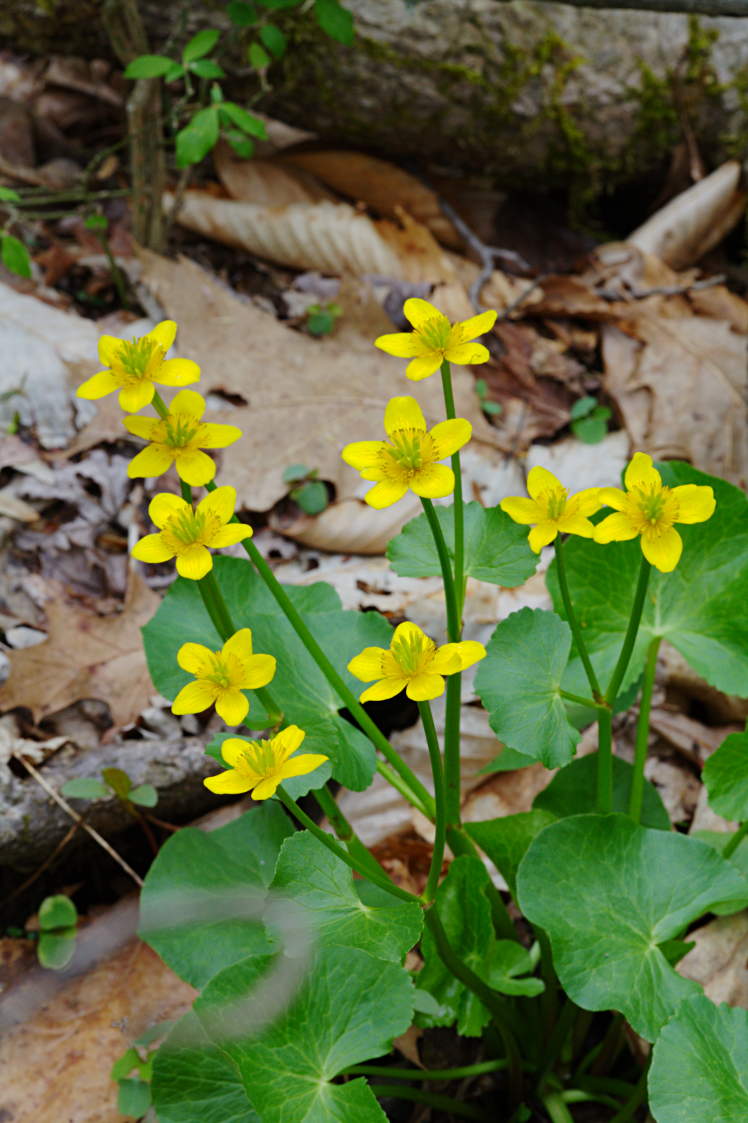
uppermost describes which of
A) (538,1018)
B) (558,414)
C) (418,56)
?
(418,56)

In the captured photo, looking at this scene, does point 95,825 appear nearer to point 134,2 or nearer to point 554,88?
point 134,2

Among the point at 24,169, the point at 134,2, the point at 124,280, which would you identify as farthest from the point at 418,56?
the point at 24,169

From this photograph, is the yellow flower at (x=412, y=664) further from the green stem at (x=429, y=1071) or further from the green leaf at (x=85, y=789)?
the green leaf at (x=85, y=789)

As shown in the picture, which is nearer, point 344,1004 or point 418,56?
point 344,1004

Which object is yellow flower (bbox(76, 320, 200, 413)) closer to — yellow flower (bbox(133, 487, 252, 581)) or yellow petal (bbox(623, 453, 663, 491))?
yellow flower (bbox(133, 487, 252, 581))

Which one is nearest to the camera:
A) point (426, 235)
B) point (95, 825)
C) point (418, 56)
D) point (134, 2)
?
point (95, 825)

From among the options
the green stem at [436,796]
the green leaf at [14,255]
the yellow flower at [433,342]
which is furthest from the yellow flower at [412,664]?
the green leaf at [14,255]

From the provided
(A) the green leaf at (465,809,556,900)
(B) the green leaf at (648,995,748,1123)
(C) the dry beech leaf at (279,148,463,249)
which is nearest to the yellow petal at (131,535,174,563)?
(A) the green leaf at (465,809,556,900)
